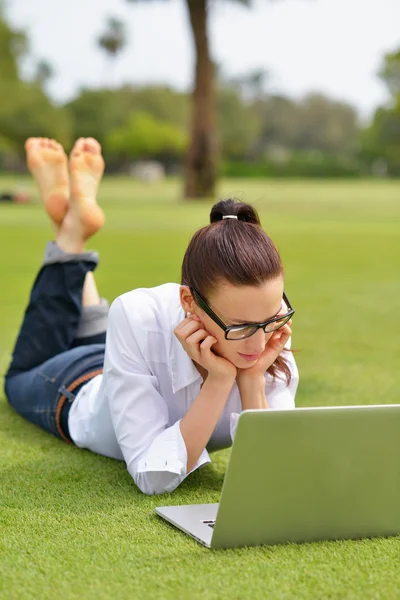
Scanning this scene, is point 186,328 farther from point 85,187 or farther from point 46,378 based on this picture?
point 85,187

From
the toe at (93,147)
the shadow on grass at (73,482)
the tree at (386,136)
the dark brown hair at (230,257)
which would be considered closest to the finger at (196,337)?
the dark brown hair at (230,257)

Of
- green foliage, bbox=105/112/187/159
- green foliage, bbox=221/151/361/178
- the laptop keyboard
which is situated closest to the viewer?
the laptop keyboard

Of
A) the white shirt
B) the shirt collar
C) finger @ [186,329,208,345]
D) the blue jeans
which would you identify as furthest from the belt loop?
→ finger @ [186,329,208,345]

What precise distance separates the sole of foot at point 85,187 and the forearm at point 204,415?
65.0 inches

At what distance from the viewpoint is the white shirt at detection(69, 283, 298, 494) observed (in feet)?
9.45

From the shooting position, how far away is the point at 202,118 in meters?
32.8

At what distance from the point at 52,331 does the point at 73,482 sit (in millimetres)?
1129

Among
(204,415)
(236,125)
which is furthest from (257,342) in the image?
(236,125)

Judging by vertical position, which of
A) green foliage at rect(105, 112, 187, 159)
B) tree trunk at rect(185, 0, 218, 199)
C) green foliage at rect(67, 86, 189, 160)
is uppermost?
tree trunk at rect(185, 0, 218, 199)

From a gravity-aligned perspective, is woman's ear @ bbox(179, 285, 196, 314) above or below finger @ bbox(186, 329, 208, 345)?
above

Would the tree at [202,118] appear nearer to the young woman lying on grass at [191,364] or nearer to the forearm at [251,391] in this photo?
the young woman lying on grass at [191,364]

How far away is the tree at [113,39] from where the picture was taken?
346ft

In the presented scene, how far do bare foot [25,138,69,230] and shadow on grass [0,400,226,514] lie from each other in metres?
1.27

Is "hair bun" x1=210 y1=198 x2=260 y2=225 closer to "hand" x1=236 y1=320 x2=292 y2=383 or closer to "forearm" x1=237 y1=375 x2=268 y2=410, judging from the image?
"hand" x1=236 y1=320 x2=292 y2=383
